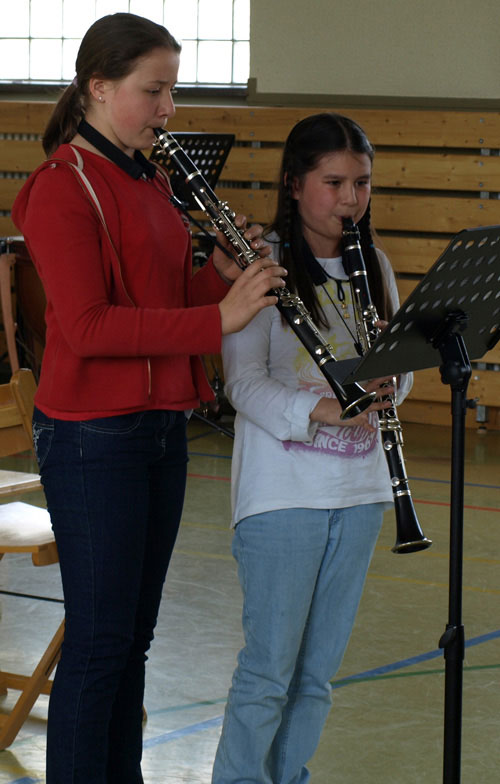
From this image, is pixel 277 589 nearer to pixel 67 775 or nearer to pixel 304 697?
pixel 304 697

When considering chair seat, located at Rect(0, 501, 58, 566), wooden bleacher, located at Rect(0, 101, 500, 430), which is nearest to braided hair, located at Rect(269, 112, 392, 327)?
chair seat, located at Rect(0, 501, 58, 566)

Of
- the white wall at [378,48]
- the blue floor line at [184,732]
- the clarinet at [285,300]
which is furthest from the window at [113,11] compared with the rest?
the clarinet at [285,300]

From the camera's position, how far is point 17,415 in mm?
2348

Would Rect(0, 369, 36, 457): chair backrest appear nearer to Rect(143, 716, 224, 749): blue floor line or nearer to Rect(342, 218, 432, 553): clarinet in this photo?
Rect(143, 716, 224, 749): blue floor line

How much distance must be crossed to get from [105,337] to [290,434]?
392 millimetres

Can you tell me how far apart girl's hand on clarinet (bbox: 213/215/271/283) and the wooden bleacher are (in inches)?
165

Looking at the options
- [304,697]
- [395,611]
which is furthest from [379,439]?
[395,611]

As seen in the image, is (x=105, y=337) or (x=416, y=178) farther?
(x=416, y=178)

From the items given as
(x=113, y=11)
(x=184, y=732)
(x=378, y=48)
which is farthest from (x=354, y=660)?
(x=113, y=11)

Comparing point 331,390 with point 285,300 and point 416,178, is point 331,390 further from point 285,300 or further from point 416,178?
point 416,178

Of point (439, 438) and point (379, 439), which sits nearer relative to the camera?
point (379, 439)

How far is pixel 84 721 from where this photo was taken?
162 centimetres

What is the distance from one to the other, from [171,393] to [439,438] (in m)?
4.35

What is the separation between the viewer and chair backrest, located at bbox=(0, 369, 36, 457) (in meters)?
2.34
